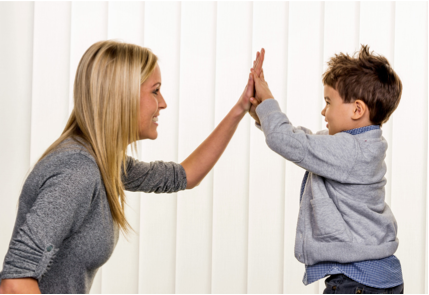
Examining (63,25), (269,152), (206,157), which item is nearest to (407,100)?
(269,152)

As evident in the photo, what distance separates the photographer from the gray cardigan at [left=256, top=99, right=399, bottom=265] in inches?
46.3

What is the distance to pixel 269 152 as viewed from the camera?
189 cm

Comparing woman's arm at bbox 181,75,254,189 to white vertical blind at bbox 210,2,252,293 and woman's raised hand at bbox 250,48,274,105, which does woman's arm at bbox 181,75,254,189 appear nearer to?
woman's raised hand at bbox 250,48,274,105

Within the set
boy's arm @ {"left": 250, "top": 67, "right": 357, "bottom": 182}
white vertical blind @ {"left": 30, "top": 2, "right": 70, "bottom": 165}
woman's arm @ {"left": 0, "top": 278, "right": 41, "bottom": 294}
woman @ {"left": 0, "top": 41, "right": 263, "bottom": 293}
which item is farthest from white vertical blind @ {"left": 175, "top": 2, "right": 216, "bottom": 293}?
woman's arm @ {"left": 0, "top": 278, "right": 41, "bottom": 294}

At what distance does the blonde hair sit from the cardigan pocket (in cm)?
50

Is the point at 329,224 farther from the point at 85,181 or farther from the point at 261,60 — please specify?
the point at 85,181

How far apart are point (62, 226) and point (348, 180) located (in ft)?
2.34

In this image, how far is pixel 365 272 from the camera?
46.4 inches

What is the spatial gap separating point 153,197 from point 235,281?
1.62ft

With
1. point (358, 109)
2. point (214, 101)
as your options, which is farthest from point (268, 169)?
point (358, 109)

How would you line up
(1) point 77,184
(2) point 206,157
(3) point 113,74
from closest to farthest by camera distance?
(1) point 77,184
(3) point 113,74
(2) point 206,157

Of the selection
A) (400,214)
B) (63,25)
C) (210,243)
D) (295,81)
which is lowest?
(210,243)

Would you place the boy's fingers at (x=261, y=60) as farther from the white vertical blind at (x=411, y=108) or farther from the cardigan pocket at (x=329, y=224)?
the white vertical blind at (x=411, y=108)

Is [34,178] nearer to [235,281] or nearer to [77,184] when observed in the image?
[77,184]
